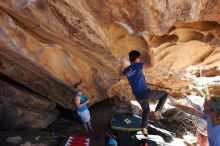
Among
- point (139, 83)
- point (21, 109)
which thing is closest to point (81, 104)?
point (21, 109)

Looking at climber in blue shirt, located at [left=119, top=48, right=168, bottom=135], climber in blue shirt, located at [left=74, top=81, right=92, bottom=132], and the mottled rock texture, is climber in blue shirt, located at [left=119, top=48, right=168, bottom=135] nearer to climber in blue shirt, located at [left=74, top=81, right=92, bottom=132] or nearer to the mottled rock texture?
the mottled rock texture

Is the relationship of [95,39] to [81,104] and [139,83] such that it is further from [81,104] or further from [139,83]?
[81,104]

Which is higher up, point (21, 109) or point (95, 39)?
point (95, 39)

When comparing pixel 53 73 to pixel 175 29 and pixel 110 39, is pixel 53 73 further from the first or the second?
pixel 175 29

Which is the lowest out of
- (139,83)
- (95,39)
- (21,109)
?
(21,109)

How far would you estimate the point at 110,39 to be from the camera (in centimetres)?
664

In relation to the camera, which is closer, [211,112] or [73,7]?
[211,112]

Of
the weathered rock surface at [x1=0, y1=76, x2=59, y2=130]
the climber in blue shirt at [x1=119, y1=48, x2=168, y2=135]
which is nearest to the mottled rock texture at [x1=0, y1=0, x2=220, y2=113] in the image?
the weathered rock surface at [x1=0, y1=76, x2=59, y2=130]

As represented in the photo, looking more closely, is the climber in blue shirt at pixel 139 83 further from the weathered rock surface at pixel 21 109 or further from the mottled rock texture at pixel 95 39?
the weathered rock surface at pixel 21 109

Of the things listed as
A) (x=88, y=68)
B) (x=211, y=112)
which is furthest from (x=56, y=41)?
(x=211, y=112)

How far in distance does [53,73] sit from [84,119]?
4.58ft

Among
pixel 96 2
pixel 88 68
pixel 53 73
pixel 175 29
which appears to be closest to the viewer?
pixel 96 2

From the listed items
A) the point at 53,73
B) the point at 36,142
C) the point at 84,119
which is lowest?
the point at 36,142

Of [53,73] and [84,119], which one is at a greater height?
[53,73]
